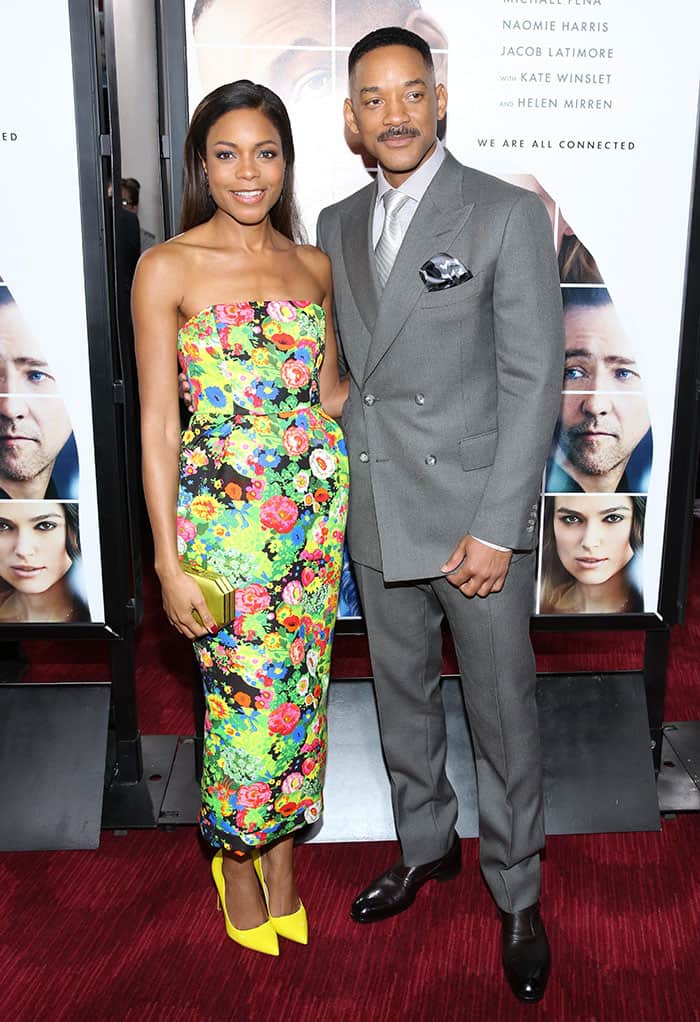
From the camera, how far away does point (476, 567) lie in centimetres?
188

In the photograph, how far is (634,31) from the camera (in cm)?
224

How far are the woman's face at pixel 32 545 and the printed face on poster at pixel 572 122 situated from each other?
38.3 inches

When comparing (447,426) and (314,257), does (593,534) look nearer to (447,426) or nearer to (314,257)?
(447,426)

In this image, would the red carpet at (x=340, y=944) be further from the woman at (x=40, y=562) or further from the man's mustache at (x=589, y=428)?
the man's mustache at (x=589, y=428)

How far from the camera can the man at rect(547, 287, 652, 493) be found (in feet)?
7.86

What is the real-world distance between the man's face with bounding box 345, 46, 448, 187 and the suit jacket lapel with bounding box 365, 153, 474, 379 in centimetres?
8

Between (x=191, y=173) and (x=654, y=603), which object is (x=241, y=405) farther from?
(x=654, y=603)

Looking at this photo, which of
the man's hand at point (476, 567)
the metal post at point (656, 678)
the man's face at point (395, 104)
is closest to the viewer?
the man's face at point (395, 104)

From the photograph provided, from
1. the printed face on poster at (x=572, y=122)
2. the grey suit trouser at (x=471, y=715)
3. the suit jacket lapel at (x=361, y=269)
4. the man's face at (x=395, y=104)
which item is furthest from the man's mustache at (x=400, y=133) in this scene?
the grey suit trouser at (x=471, y=715)

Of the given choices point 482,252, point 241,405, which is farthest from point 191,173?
point 482,252

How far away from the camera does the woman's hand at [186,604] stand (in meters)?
1.90

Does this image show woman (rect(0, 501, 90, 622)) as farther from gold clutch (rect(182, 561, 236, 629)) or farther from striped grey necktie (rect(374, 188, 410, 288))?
striped grey necktie (rect(374, 188, 410, 288))

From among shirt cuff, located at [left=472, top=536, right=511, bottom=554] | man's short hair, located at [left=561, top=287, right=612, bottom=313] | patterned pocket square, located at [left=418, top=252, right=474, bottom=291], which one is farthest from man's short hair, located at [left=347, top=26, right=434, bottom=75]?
shirt cuff, located at [left=472, top=536, right=511, bottom=554]

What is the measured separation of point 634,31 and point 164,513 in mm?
1527
